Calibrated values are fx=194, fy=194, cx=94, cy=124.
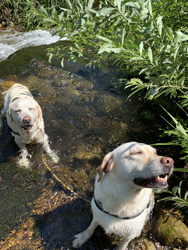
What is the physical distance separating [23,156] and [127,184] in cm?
249

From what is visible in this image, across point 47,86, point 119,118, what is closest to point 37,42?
point 47,86

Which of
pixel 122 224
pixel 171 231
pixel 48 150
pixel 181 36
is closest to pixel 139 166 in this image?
pixel 122 224

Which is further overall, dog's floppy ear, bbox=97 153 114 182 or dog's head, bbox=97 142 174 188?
dog's floppy ear, bbox=97 153 114 182

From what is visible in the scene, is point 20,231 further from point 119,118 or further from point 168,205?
point 119,118

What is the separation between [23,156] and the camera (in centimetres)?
376

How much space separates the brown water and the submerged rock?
652 millimetres

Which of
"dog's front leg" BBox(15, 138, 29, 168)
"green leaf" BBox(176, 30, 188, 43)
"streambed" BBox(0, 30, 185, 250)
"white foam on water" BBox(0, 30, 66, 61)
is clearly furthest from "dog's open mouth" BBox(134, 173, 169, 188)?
"white foam on water" BBox(0, 30, 66, 61)

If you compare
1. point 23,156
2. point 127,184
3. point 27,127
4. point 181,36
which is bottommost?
point 23,156

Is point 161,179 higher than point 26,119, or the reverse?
point 161,179

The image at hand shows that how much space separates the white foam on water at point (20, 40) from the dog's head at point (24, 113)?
4.99 m

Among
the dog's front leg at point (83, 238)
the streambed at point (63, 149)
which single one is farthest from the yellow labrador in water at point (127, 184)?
the streambed at point (63, 149)

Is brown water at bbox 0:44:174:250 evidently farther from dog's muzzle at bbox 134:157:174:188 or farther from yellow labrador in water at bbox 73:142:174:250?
dog's muzzle at bbox 134:157:174:188

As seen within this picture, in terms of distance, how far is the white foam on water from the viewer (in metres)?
8.05

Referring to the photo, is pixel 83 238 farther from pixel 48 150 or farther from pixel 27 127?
pixel 27 127
